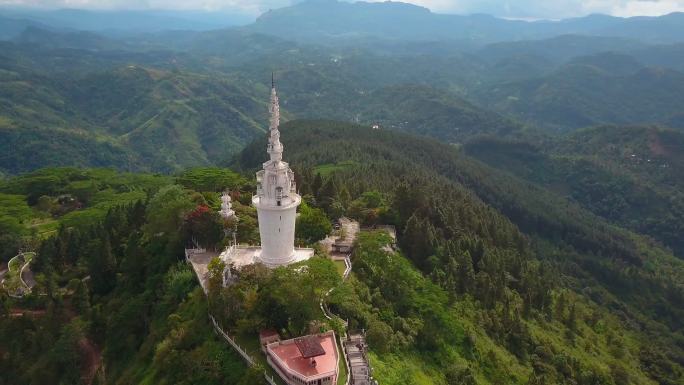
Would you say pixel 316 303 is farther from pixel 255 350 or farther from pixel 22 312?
pixel 22 312

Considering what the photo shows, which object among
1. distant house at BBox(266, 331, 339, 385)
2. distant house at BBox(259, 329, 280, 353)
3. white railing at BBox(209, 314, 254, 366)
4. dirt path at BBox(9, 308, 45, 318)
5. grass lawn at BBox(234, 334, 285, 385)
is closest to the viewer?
distant house at BBox(266, 331, 339, 385)

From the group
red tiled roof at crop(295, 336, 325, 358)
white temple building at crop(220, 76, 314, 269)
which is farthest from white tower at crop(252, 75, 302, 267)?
red tiled roof at crop(295, 336, 325, 358)

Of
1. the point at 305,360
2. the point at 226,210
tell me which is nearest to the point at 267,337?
the point at 305,360

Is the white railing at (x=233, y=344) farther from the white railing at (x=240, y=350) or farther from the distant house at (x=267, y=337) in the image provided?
the distant house at (x=267, y=337)

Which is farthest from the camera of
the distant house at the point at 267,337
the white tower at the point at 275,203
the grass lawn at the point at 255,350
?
the white tower at the point at 275,203

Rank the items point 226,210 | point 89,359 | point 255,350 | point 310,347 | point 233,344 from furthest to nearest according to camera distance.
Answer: point 226,210, point 89,359, point 233,344, point 255,350, point 310,347

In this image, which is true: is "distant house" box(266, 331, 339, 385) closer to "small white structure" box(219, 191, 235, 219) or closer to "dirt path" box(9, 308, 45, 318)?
"small white structure" box(219, 191, 235, 219)

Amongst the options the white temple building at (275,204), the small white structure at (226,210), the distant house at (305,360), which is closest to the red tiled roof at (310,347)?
the distant house at (305,360)
